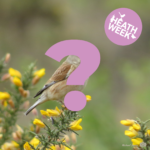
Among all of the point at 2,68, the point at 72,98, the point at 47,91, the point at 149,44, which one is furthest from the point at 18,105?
the point at 149,44

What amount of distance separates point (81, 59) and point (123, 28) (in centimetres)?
32

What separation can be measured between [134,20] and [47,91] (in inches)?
22.9

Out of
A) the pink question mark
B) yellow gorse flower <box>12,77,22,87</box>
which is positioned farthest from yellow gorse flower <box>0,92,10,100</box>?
the pink question mark

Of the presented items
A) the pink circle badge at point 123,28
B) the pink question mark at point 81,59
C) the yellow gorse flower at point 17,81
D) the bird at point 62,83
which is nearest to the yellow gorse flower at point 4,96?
the yellow gorse flower at point 17,81

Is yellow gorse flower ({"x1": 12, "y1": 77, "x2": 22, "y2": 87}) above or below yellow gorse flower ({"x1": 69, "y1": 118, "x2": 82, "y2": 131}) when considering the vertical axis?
above

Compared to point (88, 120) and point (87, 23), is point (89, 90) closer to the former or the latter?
point (88, 120)

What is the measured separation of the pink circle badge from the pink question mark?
0.19m

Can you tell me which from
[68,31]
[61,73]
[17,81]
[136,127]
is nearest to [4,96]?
[17,81]

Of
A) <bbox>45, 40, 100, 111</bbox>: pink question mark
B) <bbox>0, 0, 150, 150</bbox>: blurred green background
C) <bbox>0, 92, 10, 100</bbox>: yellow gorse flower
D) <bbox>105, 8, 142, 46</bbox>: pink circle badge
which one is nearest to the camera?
<bbox>45, 40, 100, 111</bbox>: pink question mark

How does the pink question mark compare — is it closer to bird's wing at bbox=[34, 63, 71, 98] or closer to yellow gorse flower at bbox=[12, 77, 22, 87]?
bird's wing at bbox=[34, 63, 71, 98]

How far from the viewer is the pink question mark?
991mm

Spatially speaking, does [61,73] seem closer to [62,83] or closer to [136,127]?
[62,83]

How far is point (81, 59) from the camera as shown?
3.45ft

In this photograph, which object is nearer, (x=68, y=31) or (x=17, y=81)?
(x=17, y=81)
